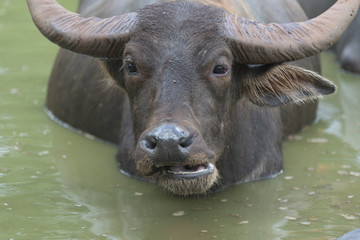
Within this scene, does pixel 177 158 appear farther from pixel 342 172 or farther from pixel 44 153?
pixel 44 153

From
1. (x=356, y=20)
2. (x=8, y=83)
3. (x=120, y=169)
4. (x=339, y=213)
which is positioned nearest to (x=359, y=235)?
(x=339, y=213)

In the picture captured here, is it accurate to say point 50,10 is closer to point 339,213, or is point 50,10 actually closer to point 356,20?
point 339,213

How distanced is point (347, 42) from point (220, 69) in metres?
5.08

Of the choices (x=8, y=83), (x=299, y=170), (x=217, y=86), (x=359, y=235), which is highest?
(x=217, y=86)

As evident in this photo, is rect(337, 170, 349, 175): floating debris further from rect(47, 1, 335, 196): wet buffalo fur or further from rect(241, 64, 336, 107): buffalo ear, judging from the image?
rect(241, 64, 336, 107): buffalo ear

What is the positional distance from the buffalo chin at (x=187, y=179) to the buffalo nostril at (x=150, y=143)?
32 centimetres

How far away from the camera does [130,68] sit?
20.8 feet

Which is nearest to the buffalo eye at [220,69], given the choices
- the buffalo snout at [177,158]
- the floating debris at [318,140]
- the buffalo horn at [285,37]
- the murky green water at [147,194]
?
the buffalo horn at [285,37]

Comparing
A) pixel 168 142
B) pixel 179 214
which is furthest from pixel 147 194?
pixel 168 142

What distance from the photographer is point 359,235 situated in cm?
539

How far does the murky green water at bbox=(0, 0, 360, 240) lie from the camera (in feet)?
20.6

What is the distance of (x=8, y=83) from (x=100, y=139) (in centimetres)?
183

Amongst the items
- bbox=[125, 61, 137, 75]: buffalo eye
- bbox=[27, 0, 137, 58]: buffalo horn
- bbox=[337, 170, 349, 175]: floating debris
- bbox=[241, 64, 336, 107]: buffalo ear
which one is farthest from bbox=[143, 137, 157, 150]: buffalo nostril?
bbox=[337, 170, 349, 175]: floating debris

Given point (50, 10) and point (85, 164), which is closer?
point (50, 10)
